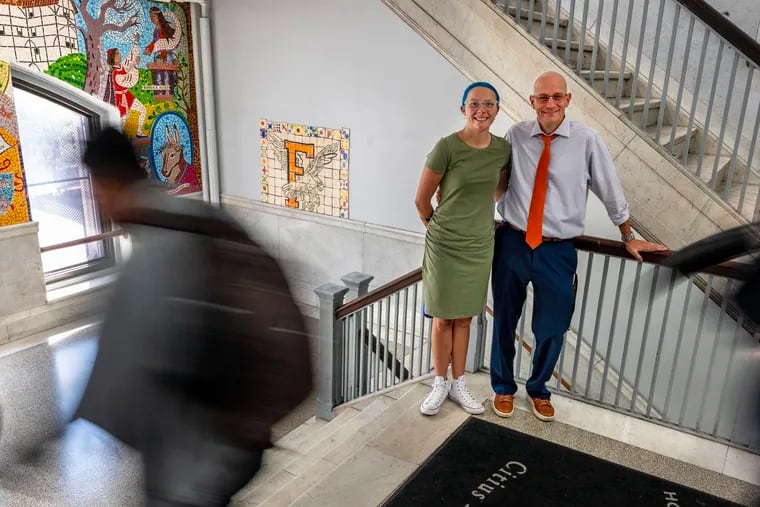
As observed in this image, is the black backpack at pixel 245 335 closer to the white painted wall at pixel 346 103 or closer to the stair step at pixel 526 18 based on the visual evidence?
the stair step at pixel 526 18

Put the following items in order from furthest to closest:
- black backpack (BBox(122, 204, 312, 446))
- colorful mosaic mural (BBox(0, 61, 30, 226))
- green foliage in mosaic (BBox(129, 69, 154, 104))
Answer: green foliage in mosaic (BBox(129, 69, 154, 104)) → colorful mosaic mural (BBox(0, 61, 30, 226)) → black backpack (BBox(122, 204, 312, 446))

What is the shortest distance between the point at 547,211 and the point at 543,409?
3.47ft

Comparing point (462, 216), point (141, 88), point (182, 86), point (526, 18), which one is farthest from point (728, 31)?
point (182, 86)

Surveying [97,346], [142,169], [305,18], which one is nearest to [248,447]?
[97,346]

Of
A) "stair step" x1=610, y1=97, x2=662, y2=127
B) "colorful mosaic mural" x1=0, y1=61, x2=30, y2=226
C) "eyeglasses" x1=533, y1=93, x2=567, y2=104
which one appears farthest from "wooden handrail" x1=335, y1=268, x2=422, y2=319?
"colorful mosaic mural" x1=0, y1=61, x2=30, y2=226

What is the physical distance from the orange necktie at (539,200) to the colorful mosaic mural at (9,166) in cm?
558

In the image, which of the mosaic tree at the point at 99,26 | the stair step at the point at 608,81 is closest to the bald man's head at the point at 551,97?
the stair step at the point at 608,81

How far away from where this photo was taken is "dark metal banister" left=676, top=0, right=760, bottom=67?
330 cm

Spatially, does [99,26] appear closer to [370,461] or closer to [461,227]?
[461,227]

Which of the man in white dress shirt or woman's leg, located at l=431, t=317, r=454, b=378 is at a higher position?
the man in white dress shirt

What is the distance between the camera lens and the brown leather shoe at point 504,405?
3.30 metres

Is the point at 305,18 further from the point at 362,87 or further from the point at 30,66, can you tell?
the point at 30,66

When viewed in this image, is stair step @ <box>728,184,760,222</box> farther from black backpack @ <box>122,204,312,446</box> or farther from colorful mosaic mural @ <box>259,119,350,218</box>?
colorful mosaic mural @ <box>259,119,350,218</box>

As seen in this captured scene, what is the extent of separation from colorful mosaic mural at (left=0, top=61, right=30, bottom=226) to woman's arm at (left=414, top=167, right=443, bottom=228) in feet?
16.7
